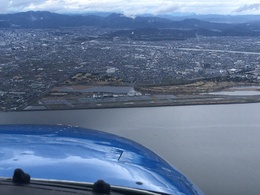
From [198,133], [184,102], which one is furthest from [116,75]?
[198,133]

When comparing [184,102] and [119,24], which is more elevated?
[119,24]

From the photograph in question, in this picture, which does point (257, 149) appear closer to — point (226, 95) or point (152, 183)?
point (226, 95)

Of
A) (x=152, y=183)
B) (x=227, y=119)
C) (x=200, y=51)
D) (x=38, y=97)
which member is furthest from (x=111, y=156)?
(x=200, y=51)

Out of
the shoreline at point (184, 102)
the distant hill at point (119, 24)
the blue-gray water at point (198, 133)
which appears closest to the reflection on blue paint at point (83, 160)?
the blue-gray water at point (198, 133)

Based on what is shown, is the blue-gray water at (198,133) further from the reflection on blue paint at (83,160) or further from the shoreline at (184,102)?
the reflection on blue paint at (83,160)

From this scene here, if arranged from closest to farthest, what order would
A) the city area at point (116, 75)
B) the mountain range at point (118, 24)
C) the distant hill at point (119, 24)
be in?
the city area at point (116, 75), the distant hill at point (119, 24), the mountain range at point (118, 24)

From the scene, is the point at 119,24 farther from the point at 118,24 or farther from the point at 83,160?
the point at 83,160
